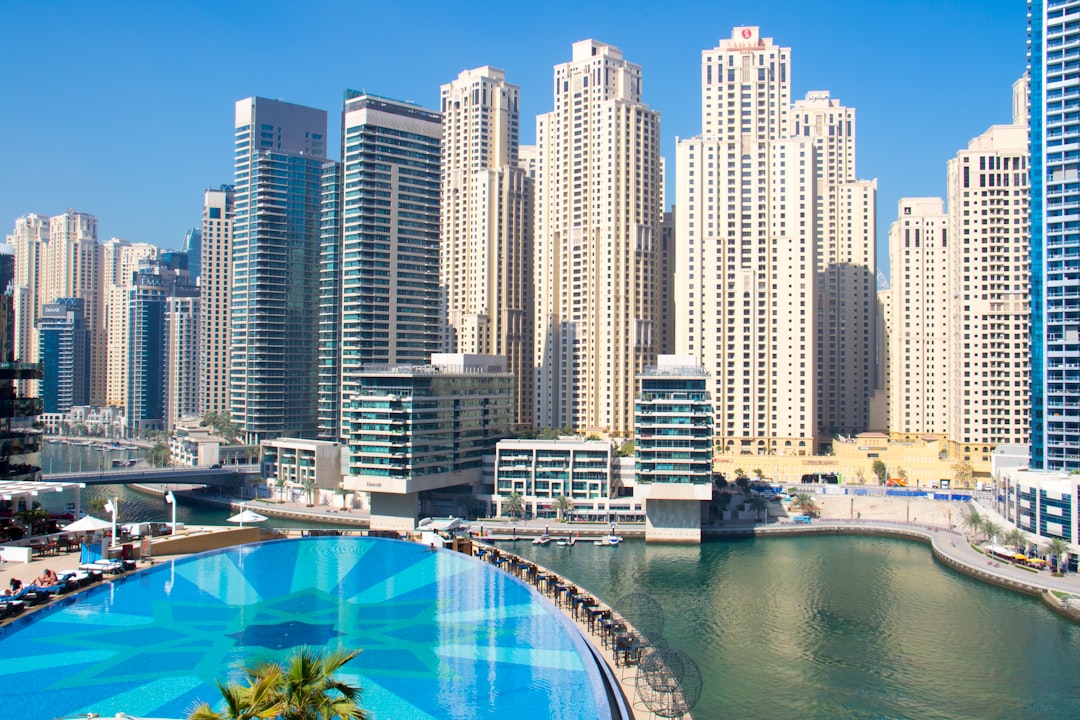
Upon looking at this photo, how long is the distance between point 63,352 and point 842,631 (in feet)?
461

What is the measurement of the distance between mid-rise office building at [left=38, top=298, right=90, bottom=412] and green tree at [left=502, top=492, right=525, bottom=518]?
106 metres

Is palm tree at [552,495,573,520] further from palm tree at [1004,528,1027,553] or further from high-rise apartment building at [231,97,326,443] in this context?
high-rise apartment building at [231,97,326,443]

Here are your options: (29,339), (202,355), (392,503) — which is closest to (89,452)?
(202,355)

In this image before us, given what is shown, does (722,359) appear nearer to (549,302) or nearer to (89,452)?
(549,302)

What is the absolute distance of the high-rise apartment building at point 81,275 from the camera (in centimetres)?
15675

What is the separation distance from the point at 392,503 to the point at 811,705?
132 feet

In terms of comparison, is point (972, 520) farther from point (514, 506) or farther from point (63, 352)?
point (63, 352)

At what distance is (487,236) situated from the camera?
106 m

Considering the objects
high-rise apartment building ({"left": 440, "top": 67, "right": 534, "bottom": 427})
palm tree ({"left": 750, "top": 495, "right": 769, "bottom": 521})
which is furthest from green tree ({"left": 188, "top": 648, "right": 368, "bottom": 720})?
high-rise apartment building ({"left": 440, "top": 67, "right": 534, "bottom": 427})

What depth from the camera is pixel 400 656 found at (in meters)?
25.3

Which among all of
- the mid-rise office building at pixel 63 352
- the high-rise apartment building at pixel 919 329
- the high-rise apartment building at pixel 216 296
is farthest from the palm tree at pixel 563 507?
the mid-rise office building at pixel 63 352

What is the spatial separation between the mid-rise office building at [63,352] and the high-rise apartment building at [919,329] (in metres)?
118

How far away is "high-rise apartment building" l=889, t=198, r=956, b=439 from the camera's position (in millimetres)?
94938

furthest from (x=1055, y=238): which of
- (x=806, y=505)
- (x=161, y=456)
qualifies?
(x=161, y=456)
